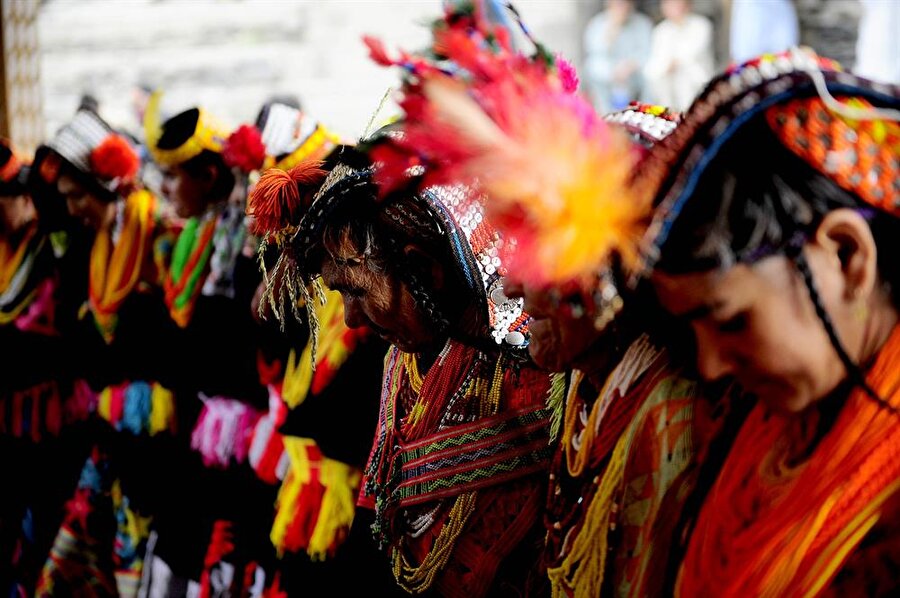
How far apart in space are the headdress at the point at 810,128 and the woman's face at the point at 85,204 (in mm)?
3157

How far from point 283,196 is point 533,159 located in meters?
0.98

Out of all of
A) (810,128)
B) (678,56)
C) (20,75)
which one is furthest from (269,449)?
(678,56)

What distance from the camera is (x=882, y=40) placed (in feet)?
17.3

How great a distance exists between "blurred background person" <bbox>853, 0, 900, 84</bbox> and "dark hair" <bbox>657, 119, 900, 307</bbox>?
468 cm

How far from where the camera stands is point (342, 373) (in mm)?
2633

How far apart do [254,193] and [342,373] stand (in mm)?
832

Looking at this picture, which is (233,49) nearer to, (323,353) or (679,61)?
(679,61)

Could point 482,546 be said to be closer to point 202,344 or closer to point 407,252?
point 407,252

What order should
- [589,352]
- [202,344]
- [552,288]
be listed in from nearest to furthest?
[552,288]
[589,352]
[202,344]

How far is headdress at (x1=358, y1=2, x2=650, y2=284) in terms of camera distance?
1019 millimetres

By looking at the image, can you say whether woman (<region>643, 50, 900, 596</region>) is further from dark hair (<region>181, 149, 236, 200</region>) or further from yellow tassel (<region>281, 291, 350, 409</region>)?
dark hair (<region>181, 149, 236, 200</region>)

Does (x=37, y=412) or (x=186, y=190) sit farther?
(x=37, y=412)

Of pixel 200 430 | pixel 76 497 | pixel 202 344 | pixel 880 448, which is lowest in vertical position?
pixel 76 497

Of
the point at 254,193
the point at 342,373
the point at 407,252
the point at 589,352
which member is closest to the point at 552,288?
the point at 589,352
